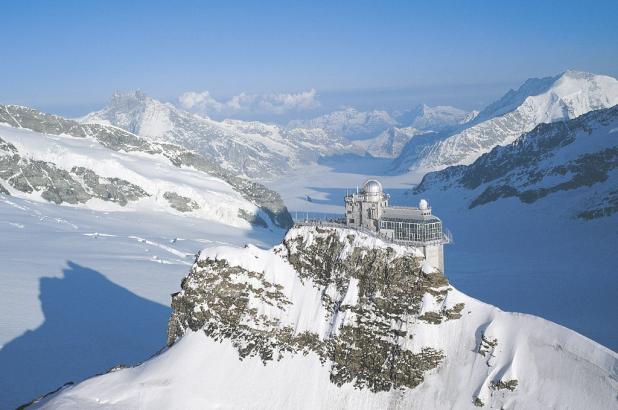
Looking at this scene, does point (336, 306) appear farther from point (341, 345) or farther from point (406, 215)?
point (406, 215)

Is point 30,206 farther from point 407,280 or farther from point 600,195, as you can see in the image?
point 600,195

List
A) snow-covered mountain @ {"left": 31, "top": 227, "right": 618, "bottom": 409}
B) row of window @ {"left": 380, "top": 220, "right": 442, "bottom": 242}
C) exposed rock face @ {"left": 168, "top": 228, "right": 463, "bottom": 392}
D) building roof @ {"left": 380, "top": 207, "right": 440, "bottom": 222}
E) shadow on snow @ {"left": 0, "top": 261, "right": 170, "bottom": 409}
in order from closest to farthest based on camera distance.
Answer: snow-covered mountain @ {"left": 31, "top": 227, "right": 618, "bottom": 409} < exposed rock face @ {"left": 168, "top": 228, "right": 463, "bottom": 392} < row of window @ {"left": 380, "top": 220, "right": 442, "bottom": 242} < building roof @ {"left": 380, "top": 207, "right": 440, "bottom": 222} < shadow on snow @ {"left": 0, "top": 261, "right": 170, "bottom": 409}

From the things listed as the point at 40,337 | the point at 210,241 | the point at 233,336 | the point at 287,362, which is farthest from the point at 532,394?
the point at 210,241

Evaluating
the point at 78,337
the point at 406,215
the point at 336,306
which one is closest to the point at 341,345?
the point at 336,306

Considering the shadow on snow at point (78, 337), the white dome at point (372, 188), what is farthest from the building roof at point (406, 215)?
the shadow on snow at point (78, 337)

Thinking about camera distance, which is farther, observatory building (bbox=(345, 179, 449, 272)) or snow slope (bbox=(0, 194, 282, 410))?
snow slope (bbox=(0, 194, 282, 410))

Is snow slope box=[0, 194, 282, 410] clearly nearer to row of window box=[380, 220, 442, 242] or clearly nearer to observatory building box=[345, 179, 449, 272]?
observatory building box=[345, 179, 449, 272]

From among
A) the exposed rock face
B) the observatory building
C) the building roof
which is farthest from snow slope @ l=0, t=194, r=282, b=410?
the building roof
